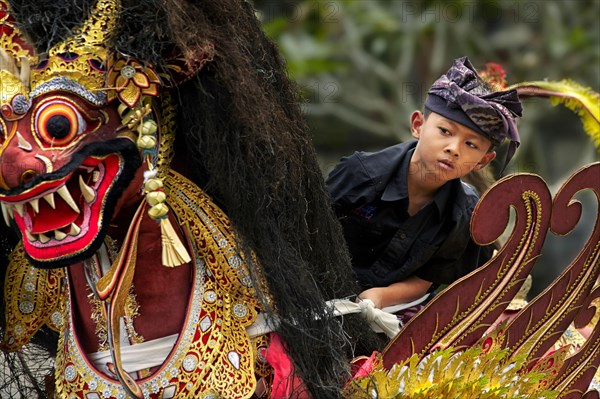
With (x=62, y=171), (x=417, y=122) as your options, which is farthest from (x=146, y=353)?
(x=417, y=122)

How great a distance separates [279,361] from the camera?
2357 millimetres

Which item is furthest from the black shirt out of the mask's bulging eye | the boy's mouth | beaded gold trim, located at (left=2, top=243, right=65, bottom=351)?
the mask's bulging eye

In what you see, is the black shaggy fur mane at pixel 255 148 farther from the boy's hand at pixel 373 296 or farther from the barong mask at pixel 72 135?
the boy's hand at pixel 373 296

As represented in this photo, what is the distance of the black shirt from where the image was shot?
9.18 feet

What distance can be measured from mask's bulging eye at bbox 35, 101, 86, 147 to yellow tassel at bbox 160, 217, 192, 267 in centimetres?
25

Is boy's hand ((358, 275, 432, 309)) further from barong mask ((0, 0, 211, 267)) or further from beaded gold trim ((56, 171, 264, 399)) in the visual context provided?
barong mask ((0, 0, 211, 267))

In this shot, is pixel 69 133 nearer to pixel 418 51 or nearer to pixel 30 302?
pixel 30 302

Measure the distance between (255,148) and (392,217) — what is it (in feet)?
2.19

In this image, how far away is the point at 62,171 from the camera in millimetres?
2102

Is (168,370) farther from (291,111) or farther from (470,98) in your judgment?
(470,98)

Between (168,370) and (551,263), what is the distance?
5.58 meters

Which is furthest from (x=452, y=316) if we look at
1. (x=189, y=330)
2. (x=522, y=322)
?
(x=189, y=330)

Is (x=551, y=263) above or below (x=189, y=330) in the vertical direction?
below

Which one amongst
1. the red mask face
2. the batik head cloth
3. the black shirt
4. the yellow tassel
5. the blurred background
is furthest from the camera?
the blurred background
